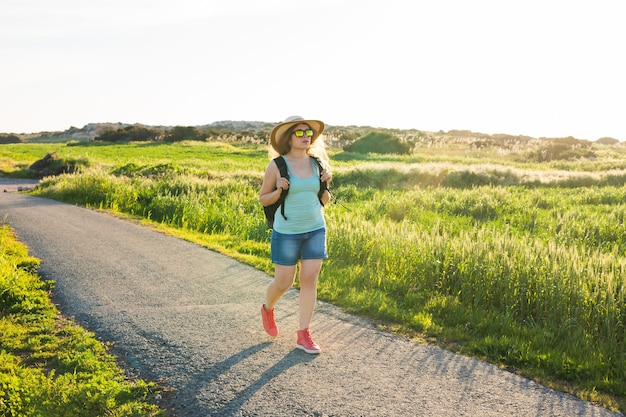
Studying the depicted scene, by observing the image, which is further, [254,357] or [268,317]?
[268,317]

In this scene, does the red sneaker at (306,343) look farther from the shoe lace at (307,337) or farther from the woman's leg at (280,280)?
the woman's leg at (280,280)

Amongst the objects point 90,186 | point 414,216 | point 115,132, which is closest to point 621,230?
point 414,216

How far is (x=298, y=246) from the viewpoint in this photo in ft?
19.3

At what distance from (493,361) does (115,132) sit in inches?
2811

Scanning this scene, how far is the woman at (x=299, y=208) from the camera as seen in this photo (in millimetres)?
5750

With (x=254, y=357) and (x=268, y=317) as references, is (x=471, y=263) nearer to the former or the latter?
(x=268, y=317)

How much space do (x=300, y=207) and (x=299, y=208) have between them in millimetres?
15

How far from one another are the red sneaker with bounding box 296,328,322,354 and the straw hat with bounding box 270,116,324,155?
1892mm

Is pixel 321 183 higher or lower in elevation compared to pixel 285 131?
lower

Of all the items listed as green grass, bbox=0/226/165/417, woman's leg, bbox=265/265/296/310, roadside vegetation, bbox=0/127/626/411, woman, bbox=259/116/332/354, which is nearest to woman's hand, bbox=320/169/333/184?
woman, bbox=259/116/332/354

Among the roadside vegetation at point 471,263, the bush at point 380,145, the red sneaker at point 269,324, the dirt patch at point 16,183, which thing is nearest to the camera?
the roadside vegetation at point 471,263

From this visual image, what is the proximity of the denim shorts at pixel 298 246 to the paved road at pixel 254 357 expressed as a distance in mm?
974

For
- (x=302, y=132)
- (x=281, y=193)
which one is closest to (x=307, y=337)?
(x=281, y=193)

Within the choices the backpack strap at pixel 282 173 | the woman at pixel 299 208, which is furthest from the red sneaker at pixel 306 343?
the backpack strap at pixel 282 173
